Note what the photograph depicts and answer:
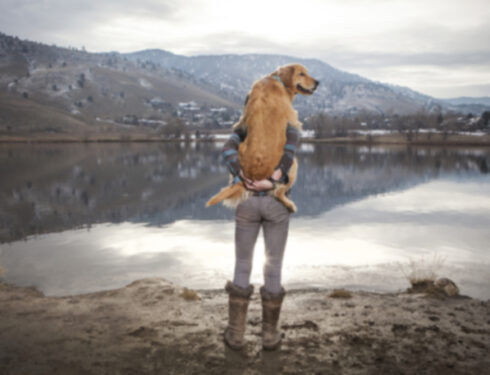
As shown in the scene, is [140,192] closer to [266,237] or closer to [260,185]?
[266,237]

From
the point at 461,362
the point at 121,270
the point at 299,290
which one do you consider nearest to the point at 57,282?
the point at 121,270

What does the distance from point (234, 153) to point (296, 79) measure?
115 centimetres

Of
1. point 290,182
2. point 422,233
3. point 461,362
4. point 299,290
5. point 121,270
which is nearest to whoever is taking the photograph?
point 461,362

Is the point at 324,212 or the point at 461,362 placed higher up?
the point at 461,362

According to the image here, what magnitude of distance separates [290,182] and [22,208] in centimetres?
1796

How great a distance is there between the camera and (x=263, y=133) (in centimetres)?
434

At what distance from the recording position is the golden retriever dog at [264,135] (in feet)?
14.2

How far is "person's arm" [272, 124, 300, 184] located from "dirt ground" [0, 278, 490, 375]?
1943 millimetres

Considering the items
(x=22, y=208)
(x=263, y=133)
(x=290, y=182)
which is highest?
(x=263, y=133)

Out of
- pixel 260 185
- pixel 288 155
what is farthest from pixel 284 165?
pixel 260 185

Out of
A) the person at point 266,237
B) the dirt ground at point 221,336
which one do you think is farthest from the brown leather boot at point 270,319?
the dirt ground at point 221,336

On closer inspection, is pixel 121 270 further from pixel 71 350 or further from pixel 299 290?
pixel 71 350

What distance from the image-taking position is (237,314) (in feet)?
14.7

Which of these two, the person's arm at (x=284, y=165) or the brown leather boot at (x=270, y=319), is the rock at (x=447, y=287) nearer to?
the brown leather boot at (x=270, y=319)
